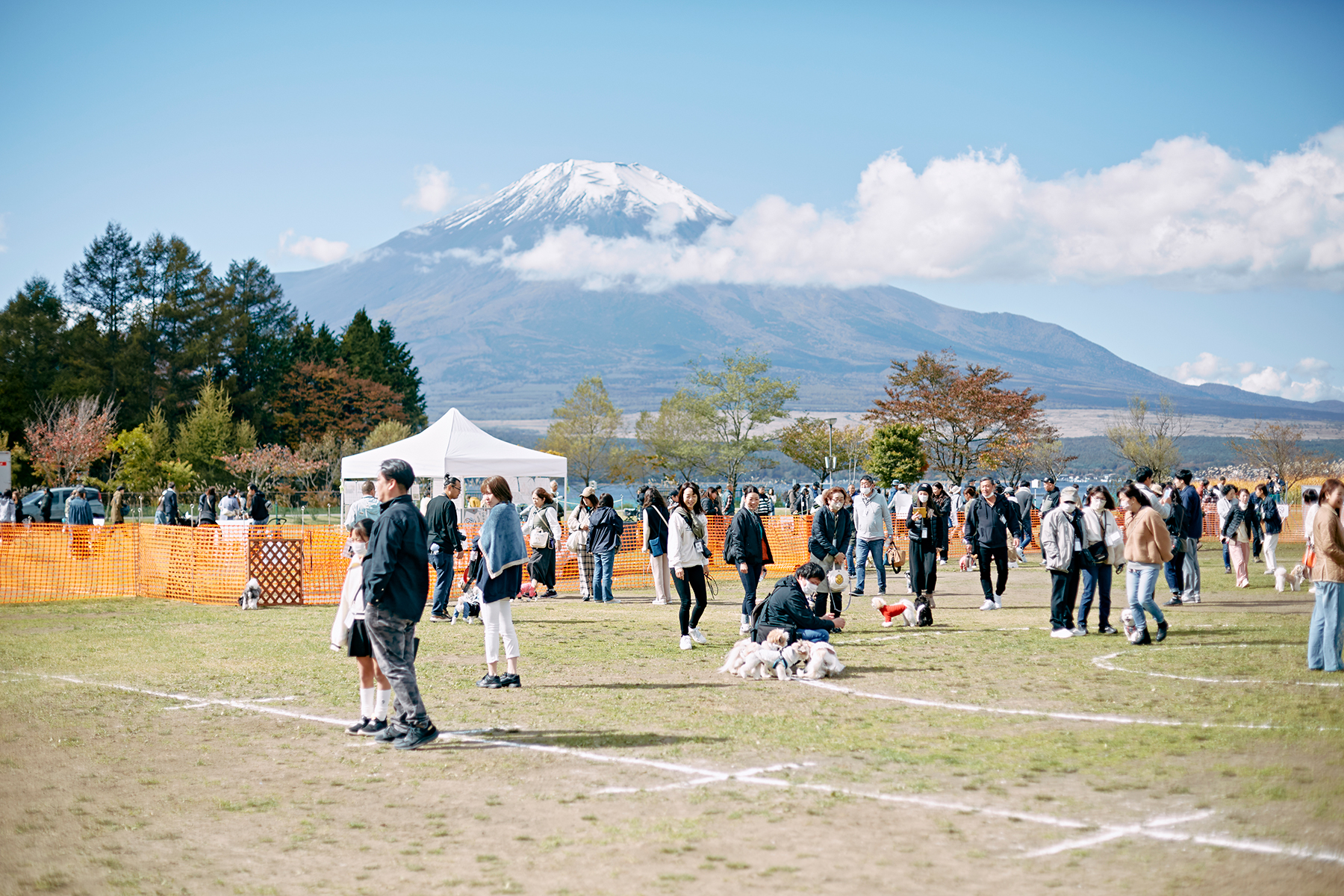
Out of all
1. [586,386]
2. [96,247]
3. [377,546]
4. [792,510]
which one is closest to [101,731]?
[377,546]

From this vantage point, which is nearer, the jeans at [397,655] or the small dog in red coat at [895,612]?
A: the jeans at [397,655]

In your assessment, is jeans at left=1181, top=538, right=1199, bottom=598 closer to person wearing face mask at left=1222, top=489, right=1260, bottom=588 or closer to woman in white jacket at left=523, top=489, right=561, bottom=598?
person wearing face mask at left=1222, top=489, right=1260, bottom=588

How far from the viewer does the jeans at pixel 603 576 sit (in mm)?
17641

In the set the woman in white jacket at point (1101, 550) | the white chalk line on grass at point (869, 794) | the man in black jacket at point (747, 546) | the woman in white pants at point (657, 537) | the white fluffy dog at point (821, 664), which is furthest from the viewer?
the woman in white pants at point (657, 537)

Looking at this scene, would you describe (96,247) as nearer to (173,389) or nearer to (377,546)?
(173,389)

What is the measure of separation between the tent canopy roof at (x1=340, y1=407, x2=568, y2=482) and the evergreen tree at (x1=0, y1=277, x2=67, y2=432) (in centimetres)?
4225

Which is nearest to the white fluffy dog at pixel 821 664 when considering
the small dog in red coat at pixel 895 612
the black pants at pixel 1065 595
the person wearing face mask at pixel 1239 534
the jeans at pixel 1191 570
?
the black pants at pixel 1065 595

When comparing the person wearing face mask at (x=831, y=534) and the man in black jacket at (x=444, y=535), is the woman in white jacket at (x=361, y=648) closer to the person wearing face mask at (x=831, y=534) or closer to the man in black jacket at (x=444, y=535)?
the man in black jacket at (x=444, y=535)

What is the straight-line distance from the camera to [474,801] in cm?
588

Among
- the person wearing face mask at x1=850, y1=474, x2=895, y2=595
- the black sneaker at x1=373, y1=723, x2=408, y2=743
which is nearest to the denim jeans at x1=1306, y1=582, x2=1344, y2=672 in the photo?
the black sneaker at x1=373, y1=723, x2=408, y2=743

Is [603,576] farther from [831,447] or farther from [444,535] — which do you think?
[831,447]

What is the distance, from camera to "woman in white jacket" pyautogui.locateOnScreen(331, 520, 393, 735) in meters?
7.30

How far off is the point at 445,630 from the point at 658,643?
3.05m

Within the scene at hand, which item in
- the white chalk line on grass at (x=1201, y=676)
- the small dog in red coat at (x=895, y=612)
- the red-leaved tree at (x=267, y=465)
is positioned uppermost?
the red-leaved tree at (x=267, y=465)
